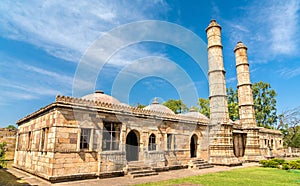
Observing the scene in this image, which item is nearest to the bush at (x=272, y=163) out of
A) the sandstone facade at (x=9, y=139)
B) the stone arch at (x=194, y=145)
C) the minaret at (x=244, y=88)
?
the minaret at (x=244, y=88)

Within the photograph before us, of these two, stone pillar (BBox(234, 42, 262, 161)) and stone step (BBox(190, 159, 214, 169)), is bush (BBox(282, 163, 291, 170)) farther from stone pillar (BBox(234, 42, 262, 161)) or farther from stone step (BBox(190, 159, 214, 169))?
stone step (BBox(190, 159, 214, 169))

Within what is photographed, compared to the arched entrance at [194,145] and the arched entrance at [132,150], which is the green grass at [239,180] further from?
the arched entrance at [194,145]

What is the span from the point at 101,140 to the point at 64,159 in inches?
76.4

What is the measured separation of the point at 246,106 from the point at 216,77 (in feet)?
19.7

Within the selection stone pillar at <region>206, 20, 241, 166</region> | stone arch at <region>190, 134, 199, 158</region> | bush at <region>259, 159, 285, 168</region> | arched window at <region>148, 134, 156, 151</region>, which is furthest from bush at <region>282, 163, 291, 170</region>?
arched window at <region>148, 134, 156, 151</region>

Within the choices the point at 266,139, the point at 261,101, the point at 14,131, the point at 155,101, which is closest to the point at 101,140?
the point at 155,101

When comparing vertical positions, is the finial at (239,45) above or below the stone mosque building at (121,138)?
above

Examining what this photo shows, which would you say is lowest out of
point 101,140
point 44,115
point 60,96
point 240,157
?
point 240,157

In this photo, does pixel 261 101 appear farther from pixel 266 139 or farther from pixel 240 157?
pixel 240 157

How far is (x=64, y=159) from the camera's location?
29.2 feet

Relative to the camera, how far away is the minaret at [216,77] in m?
17.3

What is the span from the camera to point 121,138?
36.2 feet

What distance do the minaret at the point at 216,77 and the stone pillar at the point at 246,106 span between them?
4.85 metres

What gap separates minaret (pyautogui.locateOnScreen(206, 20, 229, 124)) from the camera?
17328 mm
